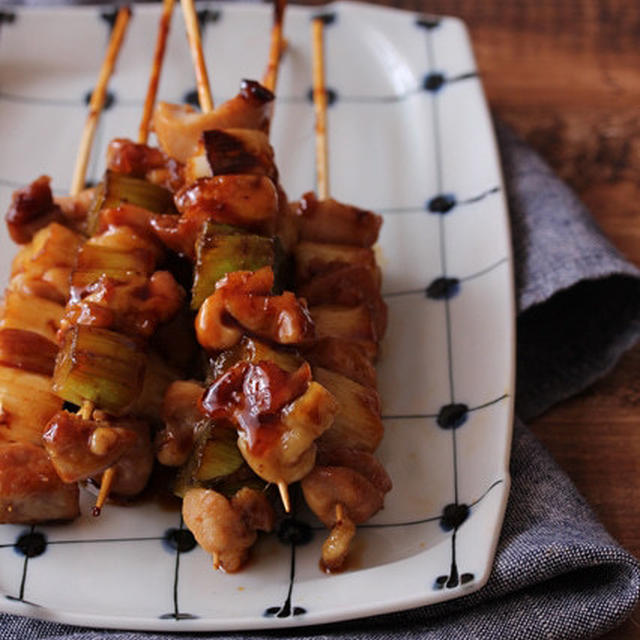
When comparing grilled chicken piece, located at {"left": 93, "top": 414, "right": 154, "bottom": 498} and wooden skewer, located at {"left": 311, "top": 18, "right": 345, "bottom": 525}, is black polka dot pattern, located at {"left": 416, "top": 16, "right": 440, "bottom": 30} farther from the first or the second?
grilled chicken piece, located at {"left": 93, "top": 414, "right": 154, "bottom": 498}

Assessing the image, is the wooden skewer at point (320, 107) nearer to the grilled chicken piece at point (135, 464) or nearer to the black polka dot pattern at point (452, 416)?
the black polka dot pattern at point (452, 416)

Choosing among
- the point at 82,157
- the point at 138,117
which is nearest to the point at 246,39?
the point at 138,117

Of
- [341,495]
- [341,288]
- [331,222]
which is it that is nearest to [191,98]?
[331,222]

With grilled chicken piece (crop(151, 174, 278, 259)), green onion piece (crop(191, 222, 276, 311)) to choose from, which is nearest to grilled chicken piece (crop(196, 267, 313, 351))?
green onion piece (crop(191, 222, 276, 311))

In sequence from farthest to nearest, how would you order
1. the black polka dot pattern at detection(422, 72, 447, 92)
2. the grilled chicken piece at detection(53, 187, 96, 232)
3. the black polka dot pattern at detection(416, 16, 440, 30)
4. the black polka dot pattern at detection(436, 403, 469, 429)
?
the black polka dot pattern at detection(416, 16, 440, 30) → the black polka dot pattern at detection(422, 72, 447, 92) → the grilled chicken piece at detection(53, 187, 96, 232) → the black polka dot pattern at detection(436, 403, 469, 429)

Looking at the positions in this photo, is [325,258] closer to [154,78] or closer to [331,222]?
[331,222]

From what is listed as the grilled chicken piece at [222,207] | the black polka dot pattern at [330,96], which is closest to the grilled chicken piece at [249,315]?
the grilled chicken piece at [222,207]
